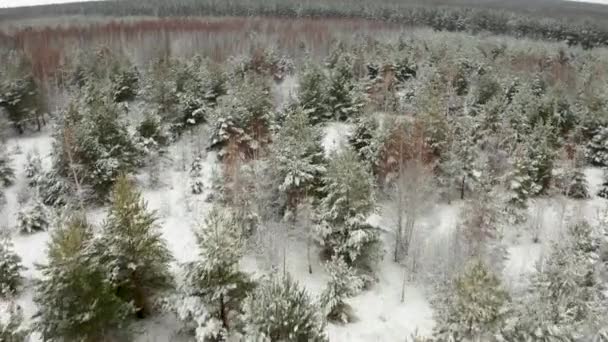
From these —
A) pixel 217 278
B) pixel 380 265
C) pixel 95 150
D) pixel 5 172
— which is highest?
pixel 95 150

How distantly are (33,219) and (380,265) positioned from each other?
21.9m

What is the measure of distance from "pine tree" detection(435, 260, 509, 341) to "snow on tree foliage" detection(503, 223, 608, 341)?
2.35 ft

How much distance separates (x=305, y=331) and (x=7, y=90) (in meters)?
39.4

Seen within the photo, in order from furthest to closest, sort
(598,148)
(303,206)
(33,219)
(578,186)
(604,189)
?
(598,148)
(604,189)
(578,186)
(33,219)
(303,206)

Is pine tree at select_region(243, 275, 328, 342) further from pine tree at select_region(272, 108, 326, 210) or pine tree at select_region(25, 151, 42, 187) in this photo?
pine tree at select_region(25, 151, 42, 187)

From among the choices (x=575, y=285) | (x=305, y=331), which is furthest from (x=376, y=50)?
(x=305, y=331)

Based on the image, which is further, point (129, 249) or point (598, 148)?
point (598, 148)

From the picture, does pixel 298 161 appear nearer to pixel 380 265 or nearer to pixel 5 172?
pixel 380 265

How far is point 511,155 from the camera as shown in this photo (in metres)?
35.2

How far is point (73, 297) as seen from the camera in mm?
17266

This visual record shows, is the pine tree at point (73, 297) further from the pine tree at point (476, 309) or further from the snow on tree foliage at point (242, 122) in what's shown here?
the snow on tree foliage at point (242, 122)

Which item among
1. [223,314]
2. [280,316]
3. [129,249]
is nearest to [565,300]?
[280,316]

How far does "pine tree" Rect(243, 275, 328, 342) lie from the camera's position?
1656cm

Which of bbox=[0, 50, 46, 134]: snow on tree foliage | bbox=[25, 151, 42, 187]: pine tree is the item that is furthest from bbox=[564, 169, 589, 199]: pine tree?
bbox=[0, 50, 46, 134]: snow on tree foliage
